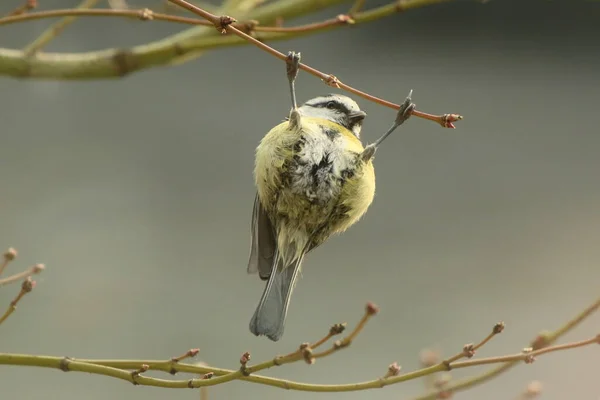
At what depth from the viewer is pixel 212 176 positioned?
273cm

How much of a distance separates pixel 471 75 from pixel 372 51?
1.13ft

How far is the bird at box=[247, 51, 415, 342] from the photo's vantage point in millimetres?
1146

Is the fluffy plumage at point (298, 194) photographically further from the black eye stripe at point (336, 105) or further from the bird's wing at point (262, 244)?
the black eye stripe at point (336, 105)

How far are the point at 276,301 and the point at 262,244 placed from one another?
0.15 metres

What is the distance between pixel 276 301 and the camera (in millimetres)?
1097

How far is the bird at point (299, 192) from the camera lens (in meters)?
1.15

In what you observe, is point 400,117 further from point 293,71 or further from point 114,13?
point 114,13

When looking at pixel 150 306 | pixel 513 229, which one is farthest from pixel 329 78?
pixel 513 229

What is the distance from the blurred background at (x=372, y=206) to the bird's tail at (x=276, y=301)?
4.18 ft

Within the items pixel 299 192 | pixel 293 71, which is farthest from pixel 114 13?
pixel 299 192

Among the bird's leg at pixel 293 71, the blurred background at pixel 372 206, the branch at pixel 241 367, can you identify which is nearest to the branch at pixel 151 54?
the bird's leg at pixel 293 71

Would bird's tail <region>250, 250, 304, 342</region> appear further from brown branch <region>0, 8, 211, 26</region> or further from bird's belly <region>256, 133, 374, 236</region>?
brown branch <region>0, 8, 211, 26</region>

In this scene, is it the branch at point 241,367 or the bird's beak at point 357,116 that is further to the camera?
the bird's beak at point 357,116

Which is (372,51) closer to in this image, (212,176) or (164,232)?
(212,176)
